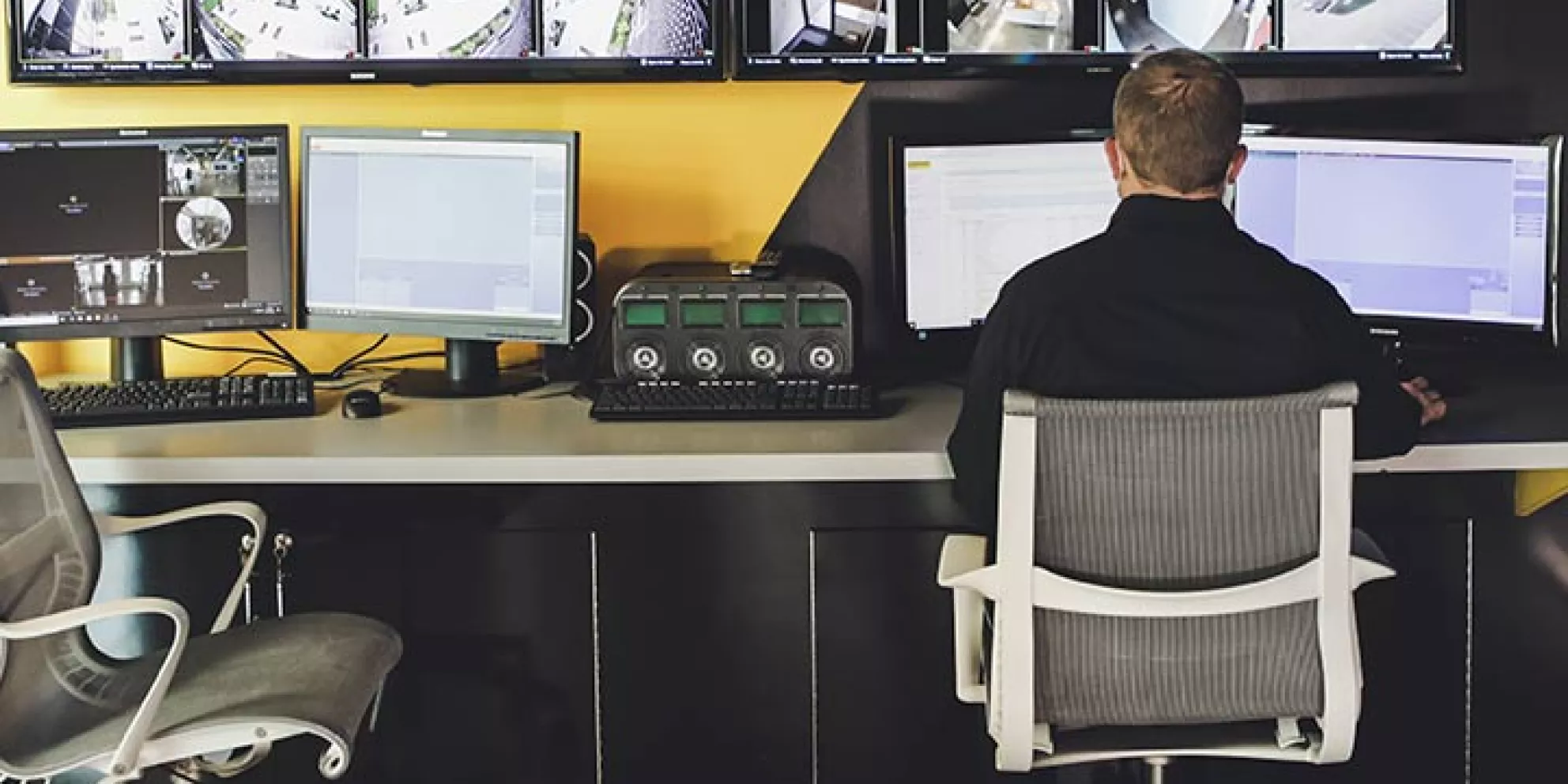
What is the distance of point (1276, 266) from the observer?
2482 millimetres

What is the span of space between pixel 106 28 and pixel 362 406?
820 millimetres

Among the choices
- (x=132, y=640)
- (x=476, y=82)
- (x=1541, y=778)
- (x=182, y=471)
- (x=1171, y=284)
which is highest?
(x=476, y=82)

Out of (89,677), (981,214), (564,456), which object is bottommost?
(89,677)

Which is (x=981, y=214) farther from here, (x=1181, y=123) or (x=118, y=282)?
(x=118, y=282)

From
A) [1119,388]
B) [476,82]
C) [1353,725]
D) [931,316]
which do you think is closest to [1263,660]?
[1353,725]

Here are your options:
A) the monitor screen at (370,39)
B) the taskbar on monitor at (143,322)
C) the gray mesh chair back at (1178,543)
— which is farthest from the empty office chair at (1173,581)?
the taskbar on monitor at (143,322)

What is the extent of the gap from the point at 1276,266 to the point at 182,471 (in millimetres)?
1479

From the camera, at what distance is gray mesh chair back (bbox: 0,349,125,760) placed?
2480mm

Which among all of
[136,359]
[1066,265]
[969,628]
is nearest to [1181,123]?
[1066,265]

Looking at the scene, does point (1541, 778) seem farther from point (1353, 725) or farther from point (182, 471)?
point (182, 471)

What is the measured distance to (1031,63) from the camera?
10.9ft

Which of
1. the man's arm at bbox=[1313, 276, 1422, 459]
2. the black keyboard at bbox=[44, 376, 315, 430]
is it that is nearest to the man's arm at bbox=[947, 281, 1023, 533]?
the man's arm at bbox=[1313, 276, 1422, 459]

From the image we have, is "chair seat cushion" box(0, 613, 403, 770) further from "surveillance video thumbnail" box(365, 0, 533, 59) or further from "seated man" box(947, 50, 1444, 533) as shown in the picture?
"surveillance video thumbnail" box(365, 0, 533, 59)

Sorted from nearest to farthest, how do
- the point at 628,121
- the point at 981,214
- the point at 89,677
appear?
the point at 89,677
the point at 981,214
the point at 628,121
